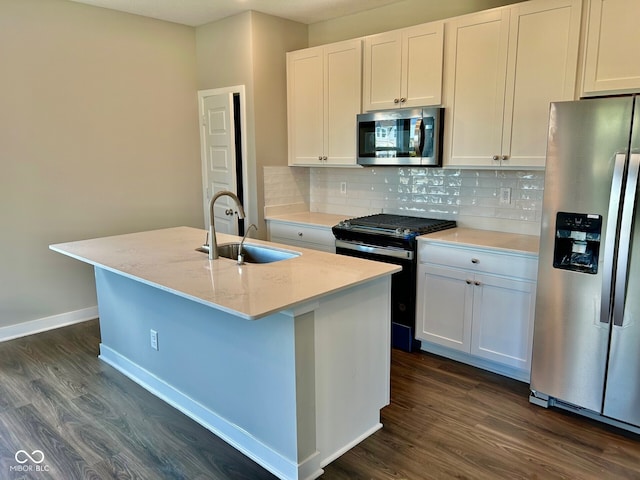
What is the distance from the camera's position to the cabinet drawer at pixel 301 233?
3934mm

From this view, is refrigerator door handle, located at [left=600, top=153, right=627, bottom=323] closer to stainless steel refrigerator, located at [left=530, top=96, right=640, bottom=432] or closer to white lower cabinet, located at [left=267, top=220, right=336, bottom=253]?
stainless steel refrigerator, located at [left=530, top=96, right=640, bottom=432]

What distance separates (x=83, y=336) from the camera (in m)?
3.81

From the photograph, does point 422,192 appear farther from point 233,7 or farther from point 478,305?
point 233,7

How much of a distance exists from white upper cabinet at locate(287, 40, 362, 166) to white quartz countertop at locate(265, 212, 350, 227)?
1.62 feet

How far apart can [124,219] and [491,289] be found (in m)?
3.22

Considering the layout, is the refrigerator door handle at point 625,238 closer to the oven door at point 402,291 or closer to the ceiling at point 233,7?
the oven door at point 402,291

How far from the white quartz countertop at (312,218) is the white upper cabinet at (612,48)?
6.88ft

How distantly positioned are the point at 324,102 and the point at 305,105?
0.76ft

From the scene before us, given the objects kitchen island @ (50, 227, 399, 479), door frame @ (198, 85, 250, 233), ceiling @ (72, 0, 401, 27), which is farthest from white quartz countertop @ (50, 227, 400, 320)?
ceiling @ (72, 0, 401, 27)

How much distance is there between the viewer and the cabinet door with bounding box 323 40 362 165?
3.81 m

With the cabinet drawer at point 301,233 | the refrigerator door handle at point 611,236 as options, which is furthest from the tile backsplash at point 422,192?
the refrigerator door handle at point 611,236

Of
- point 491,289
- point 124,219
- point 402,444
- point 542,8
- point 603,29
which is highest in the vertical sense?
point 542,8

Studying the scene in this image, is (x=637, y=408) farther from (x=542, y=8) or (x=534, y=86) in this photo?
(x=542, y=8)

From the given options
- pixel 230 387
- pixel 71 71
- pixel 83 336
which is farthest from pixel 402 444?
pixel 71 71
